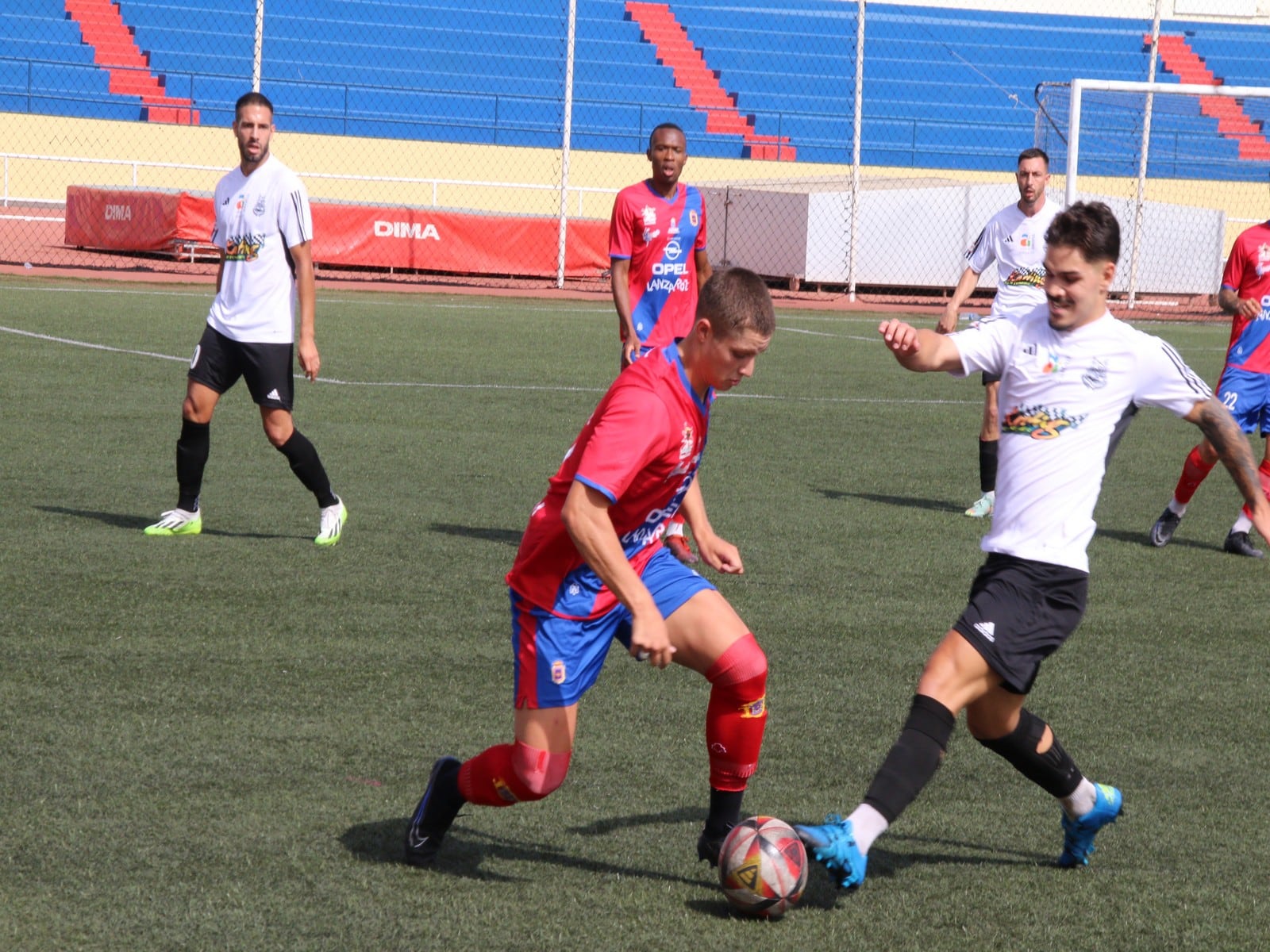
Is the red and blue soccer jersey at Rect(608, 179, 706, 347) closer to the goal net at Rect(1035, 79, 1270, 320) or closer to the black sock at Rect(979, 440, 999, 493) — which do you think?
the black sock at Rect(979, 440, 999, 493)

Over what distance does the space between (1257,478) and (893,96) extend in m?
34.2

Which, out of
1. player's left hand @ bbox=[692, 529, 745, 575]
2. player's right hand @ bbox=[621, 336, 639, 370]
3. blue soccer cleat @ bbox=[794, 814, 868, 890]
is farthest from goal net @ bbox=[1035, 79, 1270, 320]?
blue soccer cleat @ bbox=[794, 814, 868, 890]

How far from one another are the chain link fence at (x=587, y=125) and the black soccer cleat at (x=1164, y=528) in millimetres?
10575

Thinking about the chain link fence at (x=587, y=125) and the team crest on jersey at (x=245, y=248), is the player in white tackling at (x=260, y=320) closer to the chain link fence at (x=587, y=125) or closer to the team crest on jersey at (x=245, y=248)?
the team crest on jersey at (x=245, y=248)

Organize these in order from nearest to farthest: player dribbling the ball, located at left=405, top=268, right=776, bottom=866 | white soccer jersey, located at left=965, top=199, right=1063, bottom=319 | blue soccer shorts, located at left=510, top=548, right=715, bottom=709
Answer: player dribbling the ball, located at left=405, top=268, right=776, bottom=866 → blue soccer shorts, located at left=510, top=548, right=715, bottom=709 → white soccer jersey, located at left=965, top=199, right=1063, bottom=319

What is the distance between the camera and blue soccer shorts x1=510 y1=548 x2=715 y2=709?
13.1 feet

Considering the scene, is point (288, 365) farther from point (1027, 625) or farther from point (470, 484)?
point (1027, 625)

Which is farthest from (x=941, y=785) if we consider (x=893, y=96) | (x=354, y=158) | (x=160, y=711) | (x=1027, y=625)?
(x=893, y=96)

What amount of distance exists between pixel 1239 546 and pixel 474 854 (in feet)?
19.3

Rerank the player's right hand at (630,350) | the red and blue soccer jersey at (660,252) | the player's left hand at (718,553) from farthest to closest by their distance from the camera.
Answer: the red and blue soccer jersey at (660,252) → the player's right hand at (630,350) → the player's left hand at (718,553)

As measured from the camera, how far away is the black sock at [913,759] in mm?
3857

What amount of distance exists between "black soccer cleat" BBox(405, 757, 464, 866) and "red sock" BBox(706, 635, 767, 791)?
669mm

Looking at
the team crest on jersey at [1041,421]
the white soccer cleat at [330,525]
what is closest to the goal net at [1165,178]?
the white soccer cleat at [330,525]

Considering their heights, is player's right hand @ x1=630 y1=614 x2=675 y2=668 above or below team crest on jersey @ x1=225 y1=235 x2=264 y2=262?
below
